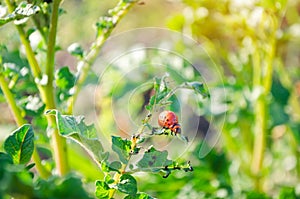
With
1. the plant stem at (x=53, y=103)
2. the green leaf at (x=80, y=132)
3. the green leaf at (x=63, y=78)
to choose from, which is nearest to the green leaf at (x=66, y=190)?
the green leaf at (x=80, y=132)

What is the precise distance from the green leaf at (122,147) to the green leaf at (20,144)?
79mm

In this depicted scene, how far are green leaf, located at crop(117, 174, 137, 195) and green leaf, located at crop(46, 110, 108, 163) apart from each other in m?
0.03

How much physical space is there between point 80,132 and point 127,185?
7 centimetres

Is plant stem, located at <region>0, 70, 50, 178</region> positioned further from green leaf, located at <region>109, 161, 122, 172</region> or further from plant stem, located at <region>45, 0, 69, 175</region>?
green leaf, located at <region>109, 161, 122, 172</region>

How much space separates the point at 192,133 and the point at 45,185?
409 millimetres

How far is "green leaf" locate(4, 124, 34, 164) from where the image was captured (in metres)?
0.57

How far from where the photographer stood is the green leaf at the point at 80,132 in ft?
1.78

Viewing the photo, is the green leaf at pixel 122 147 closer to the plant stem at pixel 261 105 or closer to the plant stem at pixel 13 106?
the plant stem at pixel 13 106

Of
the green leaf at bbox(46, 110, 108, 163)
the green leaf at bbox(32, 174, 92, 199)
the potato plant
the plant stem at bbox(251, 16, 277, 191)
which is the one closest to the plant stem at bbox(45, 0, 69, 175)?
the potato plant

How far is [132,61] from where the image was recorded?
1220 mm

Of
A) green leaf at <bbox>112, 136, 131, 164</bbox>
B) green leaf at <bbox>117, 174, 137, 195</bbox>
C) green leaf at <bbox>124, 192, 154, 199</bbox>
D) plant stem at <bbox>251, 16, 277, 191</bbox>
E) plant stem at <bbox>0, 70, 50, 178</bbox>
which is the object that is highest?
plant stem at <bbox>251, 16, 277, 191</bbox>

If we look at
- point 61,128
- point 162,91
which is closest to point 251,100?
point 162,91

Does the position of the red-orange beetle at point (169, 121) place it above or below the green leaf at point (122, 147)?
above

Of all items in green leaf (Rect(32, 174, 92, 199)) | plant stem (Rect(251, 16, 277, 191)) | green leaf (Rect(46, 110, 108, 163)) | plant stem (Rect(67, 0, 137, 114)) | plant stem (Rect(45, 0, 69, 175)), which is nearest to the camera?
green leaf (Rect(32, 174, 92, 199))
